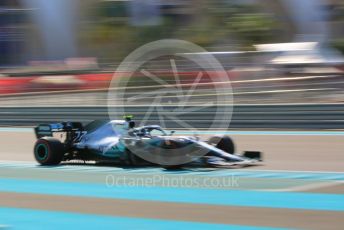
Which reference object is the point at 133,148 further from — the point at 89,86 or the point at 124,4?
the point at 124,4

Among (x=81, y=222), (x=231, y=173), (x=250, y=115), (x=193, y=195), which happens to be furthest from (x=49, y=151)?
(x=250, y=115)

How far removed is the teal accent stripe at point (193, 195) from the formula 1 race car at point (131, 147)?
0.83 m

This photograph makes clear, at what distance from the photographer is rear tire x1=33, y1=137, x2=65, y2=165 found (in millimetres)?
8680

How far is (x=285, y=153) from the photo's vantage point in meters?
10.0

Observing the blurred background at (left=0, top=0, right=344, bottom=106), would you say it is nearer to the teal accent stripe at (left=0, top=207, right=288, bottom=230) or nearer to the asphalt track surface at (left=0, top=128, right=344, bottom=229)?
the asphalt track surface at (left=0, top=128, right=344, bottom=229)

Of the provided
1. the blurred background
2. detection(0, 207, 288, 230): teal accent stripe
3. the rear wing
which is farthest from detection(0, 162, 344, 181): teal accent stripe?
the blurred background

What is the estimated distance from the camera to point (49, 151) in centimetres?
872

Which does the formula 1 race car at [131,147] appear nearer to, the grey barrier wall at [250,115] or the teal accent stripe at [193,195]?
the teal accent stripe at [193,195]

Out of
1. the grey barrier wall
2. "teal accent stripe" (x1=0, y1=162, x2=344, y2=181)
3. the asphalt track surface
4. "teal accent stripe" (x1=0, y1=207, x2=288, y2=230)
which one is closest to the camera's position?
"teal accent stripe" (x1=0, y1=207, x2=288, y2=230)

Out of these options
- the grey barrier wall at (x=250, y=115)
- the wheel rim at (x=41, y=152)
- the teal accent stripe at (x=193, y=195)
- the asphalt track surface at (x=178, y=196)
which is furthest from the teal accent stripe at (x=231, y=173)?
the grey barrier wall at (x=250, y=115)

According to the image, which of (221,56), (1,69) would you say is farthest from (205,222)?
(1,69)

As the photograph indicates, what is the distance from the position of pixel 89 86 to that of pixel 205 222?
69.9ft

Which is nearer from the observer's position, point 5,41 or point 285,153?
point 285,153

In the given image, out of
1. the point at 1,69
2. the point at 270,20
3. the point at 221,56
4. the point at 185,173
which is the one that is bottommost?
the point at 185,173
